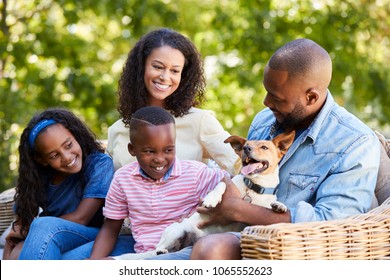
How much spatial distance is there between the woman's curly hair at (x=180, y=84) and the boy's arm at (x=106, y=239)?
2.31ft

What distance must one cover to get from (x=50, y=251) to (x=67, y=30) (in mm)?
5280

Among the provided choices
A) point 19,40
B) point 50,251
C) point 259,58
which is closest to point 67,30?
point 19,40

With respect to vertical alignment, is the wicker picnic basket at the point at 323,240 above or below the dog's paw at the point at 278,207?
below

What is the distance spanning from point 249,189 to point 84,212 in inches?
36.1

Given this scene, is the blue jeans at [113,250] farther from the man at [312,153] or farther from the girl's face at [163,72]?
the girl's face at [163,72]

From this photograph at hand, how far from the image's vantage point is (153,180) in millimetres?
3205

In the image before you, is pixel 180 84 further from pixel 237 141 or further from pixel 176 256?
pixel 176 256

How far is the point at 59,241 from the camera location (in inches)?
129

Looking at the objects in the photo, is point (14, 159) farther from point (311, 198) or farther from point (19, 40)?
point (311, 198)

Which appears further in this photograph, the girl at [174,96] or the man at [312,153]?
the girl at [174,96]

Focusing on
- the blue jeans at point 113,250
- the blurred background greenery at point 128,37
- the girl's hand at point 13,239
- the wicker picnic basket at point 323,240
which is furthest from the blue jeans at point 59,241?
the blurred background greenery at point 128,37

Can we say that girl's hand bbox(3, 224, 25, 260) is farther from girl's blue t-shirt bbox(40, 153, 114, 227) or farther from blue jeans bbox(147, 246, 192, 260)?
blue jeans bbox(147, 246, 192, 260)

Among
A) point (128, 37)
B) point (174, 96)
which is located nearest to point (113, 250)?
point (174, 96)

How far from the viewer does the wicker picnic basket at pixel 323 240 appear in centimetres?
253
